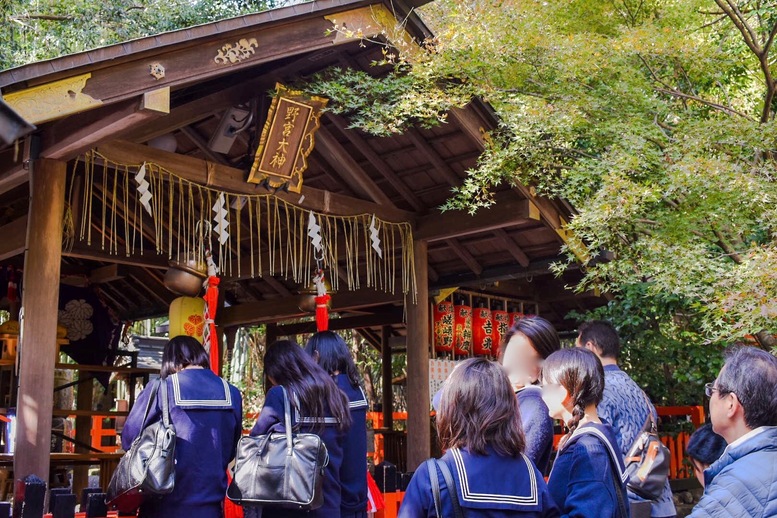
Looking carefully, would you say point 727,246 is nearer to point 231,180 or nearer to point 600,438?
point 231,180

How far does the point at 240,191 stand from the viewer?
7.05 meters

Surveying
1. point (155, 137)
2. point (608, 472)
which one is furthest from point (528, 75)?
point (608, 472)

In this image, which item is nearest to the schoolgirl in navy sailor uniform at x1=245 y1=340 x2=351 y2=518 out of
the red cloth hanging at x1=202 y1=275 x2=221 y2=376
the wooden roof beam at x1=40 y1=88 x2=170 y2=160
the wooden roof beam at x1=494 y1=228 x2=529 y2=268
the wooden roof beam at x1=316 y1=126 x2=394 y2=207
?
the wooden roof beam at x1=40 y1=88 x2=170 y2=160

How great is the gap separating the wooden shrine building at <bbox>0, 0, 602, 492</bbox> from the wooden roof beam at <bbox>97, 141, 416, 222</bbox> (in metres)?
0.02

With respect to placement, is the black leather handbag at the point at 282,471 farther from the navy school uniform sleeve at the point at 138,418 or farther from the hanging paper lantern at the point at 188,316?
the hanging paper lantern at the point at 188,316

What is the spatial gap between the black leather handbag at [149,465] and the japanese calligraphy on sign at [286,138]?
348 cm

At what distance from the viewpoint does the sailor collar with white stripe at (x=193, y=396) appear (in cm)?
385

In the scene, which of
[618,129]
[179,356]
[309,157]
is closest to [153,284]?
[309,157]

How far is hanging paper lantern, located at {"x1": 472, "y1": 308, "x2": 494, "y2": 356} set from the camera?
Result: 10320mm

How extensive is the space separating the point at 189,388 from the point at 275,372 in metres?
0.49

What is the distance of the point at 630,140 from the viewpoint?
610 cm

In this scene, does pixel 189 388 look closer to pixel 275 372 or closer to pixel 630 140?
pixel 275 372

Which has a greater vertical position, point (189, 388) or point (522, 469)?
point (189, 388)

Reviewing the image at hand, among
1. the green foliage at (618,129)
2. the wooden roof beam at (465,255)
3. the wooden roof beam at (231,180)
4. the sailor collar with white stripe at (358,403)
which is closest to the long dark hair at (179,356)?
the sailor collar with white stripe at (358,403)
